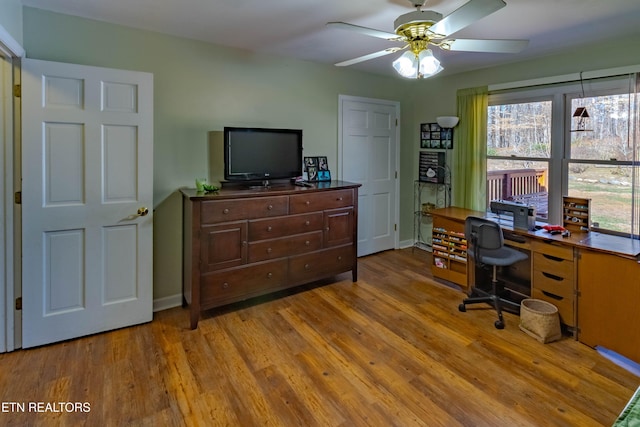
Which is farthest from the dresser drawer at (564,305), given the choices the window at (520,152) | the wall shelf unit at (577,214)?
the window at (520,152)

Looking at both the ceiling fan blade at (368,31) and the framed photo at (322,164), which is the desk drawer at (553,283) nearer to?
the ceiling fan blade at (368,31)

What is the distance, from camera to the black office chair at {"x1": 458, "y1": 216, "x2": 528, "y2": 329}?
292 cm

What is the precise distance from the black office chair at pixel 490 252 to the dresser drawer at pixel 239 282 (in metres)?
1.63

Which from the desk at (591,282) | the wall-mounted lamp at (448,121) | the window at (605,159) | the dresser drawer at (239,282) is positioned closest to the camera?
the desk at (591,282)

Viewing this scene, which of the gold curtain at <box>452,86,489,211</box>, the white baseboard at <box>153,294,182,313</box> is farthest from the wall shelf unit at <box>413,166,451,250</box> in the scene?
the white baseboard at <box>153,294,182,313</box>

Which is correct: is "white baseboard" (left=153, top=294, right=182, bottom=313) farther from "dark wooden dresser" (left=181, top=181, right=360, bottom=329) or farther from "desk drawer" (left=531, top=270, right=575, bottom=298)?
"desk drawer" (left=531, top=270, right=575, bottom=298)

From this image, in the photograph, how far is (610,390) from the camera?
2.09m

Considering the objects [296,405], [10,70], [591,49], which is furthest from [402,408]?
[591,49]

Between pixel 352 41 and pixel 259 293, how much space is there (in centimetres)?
234

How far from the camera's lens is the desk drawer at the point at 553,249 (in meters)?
2.69

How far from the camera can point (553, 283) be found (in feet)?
9.19

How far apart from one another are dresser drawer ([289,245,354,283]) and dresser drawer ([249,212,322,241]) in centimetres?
26

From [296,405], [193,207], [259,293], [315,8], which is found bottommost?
[296,405]

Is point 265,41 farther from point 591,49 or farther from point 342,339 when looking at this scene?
point 591,49
